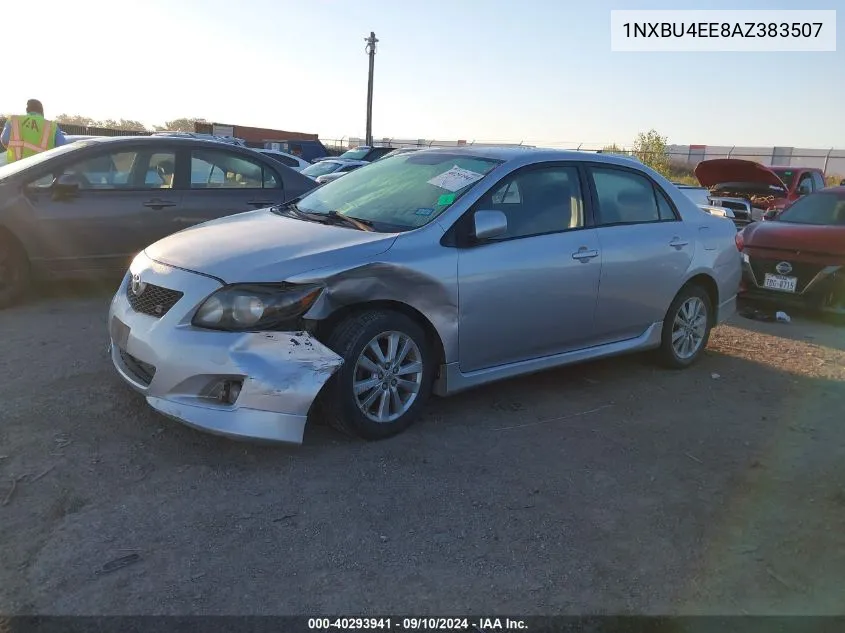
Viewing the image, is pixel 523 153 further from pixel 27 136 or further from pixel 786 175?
pixel 786 175

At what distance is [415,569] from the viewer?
9.11 ft

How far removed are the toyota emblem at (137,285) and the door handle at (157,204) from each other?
2.84 meters

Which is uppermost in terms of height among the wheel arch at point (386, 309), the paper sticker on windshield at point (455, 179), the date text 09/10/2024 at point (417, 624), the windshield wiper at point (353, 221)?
the paper sticker on windshield at point (455, 179)

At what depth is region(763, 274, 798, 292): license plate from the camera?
25.2ft

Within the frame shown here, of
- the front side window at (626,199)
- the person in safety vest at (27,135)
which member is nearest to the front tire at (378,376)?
the front side window at (626,199)

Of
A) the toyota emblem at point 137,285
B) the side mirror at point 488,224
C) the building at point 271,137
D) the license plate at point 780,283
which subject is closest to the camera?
the toyota emblem at point 137,285

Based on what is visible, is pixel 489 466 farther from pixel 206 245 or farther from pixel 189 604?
pixel 206 245

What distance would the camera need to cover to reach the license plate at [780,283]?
7680 mm

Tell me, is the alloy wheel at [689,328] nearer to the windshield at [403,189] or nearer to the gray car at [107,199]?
the windshield at [403,189]

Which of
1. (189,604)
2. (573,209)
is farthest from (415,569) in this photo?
→ (573,209)

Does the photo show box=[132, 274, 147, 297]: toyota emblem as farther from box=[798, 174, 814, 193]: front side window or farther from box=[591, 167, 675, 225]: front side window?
box=[798, 174, 814, 193]: front side window

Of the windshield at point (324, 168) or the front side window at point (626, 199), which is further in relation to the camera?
the windshield at point (324, 168)

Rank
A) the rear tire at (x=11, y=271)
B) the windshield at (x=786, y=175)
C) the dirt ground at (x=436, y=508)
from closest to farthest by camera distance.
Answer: the dirt ground at (x=436, y=508) < the rear tire at (x=11, y=271) < the windshield at (x=786, y=175)

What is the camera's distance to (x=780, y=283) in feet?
25.5
